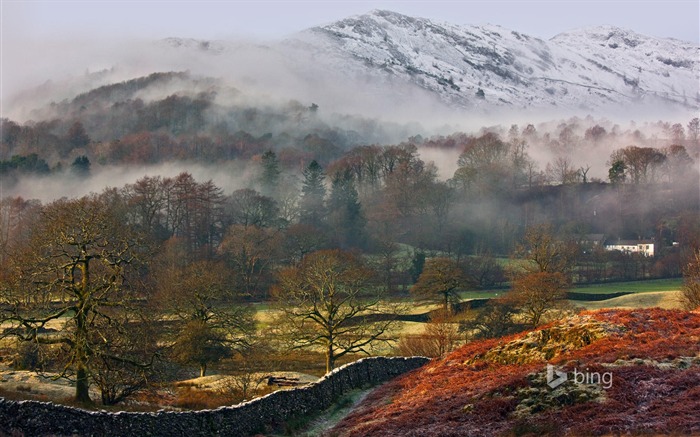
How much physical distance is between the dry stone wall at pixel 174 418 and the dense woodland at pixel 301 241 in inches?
340

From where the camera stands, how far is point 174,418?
1004 inches

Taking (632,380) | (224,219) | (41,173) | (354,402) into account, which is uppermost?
(41,173)

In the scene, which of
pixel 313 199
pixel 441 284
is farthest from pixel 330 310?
pixel 313 199

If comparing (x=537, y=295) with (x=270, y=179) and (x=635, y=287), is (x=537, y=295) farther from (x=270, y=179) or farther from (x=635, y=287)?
(x=270, y=179)

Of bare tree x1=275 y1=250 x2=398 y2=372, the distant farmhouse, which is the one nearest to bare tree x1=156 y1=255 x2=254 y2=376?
bare tree x1=275 y1=250 x2=398 y2=372

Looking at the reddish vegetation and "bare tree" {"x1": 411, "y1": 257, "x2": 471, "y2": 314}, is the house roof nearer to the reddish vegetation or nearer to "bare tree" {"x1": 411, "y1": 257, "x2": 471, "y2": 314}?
"bare tree" {"x1": 411, "y1": 257, "x2": 471, "y2": 314}

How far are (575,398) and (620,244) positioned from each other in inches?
4392

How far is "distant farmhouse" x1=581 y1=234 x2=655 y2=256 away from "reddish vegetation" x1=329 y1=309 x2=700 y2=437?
82876 mm

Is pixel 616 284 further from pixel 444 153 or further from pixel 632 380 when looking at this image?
pixel 444 153

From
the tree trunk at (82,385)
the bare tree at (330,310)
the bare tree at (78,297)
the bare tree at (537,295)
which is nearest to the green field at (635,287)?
the bare tree at (537,295)

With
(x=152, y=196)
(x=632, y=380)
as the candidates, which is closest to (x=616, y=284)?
(x=152, y=196)

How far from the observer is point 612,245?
12938 centimetres

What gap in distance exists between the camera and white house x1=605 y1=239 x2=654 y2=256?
11959 centimetres

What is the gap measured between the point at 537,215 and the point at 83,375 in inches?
4469
